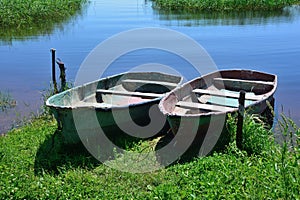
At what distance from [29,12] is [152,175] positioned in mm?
15614

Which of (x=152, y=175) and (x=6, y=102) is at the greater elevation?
(x=6, y=102)

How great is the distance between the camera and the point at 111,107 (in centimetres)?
578

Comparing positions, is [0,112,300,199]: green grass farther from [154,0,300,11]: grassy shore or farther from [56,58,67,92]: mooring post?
[154,0,300,11]: grassy shore

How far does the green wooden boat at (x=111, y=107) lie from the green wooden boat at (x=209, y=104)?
1.38ft

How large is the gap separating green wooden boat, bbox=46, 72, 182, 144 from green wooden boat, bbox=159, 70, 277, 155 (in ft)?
1.38

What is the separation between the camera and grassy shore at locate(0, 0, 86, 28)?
17.8 m

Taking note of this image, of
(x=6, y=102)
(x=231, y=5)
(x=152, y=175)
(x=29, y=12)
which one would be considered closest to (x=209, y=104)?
(x=152, y=175)

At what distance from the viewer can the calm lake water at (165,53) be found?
32.7 ft

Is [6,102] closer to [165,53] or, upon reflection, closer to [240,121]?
[240,121]

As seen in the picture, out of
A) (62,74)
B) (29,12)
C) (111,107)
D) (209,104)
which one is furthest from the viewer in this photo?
(29,12)

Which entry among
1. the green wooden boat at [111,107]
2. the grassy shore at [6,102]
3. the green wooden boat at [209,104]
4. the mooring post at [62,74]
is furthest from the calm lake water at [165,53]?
the green wooden boat at [111,107]

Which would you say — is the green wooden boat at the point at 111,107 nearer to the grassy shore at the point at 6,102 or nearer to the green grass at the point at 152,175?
the green grass at the point at 152,175

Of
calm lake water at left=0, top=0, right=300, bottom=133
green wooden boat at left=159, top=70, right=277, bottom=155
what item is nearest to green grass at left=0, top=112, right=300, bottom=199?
green wooden boat at left=159, top=70, right=277, bottom=155

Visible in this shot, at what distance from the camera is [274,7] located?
21.7 meters
